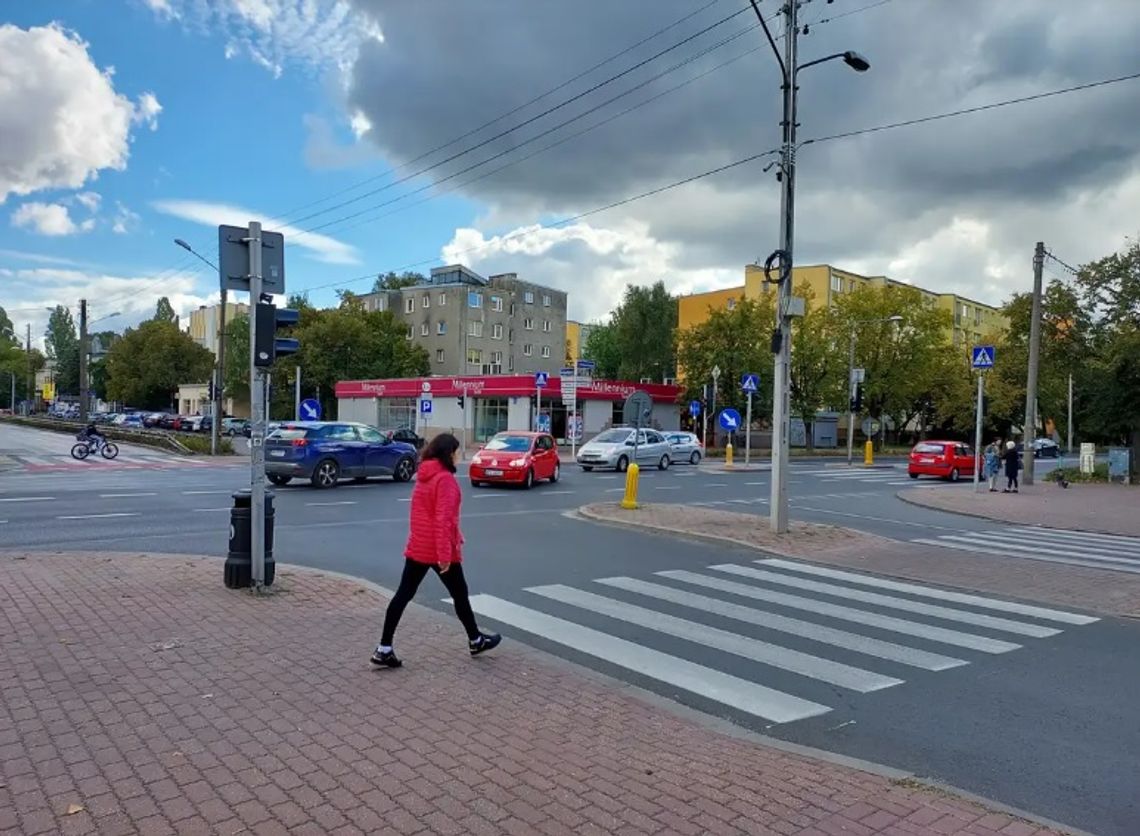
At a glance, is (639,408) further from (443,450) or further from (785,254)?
(443,450)

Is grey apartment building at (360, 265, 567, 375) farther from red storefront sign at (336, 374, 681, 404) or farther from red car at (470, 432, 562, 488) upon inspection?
red car at (470, 432, 562, 488)

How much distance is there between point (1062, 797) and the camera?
409cm

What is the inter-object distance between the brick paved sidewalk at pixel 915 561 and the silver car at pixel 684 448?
22.1 meters

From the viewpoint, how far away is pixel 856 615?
8008mm

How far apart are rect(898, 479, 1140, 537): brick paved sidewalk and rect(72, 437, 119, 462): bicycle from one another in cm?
2736

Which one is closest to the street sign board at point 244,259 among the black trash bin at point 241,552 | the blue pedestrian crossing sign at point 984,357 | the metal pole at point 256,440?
the metal pole at point 256,440

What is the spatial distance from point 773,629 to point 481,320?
72.9m

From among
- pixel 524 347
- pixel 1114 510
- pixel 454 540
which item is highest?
pixel 524 347

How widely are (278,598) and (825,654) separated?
15.5ft

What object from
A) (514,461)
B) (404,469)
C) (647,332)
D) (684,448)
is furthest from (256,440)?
(647,332)

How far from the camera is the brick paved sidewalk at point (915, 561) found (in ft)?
30.8

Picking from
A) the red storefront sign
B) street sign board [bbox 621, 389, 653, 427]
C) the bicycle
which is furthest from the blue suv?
the red storefront sign

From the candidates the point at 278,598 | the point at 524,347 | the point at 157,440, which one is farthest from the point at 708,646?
the point at 524,347

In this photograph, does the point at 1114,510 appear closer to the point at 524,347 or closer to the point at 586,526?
the point at 586,526
